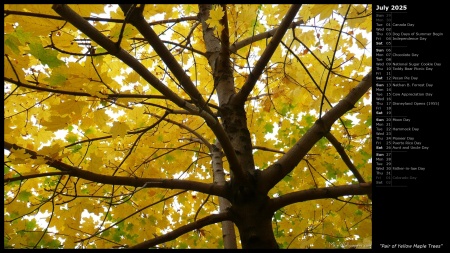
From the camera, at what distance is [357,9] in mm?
1829

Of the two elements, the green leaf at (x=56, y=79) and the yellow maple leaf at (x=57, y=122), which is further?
the yellow maple leaf at (x=57, y=122)

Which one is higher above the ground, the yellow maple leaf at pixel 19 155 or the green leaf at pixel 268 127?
the green leaf at pixel 268 127

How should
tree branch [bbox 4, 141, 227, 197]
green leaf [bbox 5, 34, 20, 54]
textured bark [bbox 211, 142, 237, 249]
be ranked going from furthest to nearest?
textured bark [bbox 211, 142, 237, 249] → tree branch [bbox 4, 141, 227, 197] → green leaf [bbox 5, 34, 20, 54]

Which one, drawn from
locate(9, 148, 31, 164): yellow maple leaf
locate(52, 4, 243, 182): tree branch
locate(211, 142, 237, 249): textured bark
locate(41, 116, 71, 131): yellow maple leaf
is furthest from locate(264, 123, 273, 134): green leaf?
locate(9, 148, 31, 164): yellow maple leaf

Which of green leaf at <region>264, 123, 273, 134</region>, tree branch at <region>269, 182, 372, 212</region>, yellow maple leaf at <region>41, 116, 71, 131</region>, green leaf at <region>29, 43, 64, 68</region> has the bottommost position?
tree branch at <region>269, 182, 372, 212</region>

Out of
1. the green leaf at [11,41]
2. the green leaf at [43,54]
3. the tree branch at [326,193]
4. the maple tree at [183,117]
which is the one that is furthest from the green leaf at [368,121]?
the green leaf at [11,41]

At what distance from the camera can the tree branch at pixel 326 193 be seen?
5.51 feet
